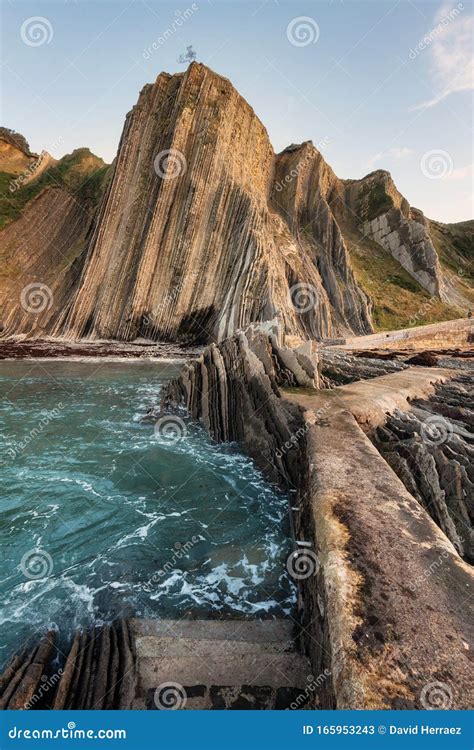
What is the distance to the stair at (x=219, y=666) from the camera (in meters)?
3.57

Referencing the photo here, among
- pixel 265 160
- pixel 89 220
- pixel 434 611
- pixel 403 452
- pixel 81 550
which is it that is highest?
pixel 265 160

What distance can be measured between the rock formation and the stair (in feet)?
93.7

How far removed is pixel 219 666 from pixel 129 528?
11.9 ft

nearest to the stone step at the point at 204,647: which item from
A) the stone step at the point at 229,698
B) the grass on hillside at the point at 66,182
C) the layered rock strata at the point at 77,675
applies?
the layered rock strata at the point at 77,675

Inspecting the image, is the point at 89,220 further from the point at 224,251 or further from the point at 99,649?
the point at 99,649

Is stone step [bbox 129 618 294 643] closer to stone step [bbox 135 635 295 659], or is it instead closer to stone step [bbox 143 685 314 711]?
stone step [bbox 135 635 295 659]

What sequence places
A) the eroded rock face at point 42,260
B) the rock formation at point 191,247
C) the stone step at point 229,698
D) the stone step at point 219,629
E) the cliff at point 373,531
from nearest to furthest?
the cliff at point 373,531, the stone step at point 229,698, the stone step at point 219,629, the rock formation at point 191,247, the eroded rock face at point 42,260

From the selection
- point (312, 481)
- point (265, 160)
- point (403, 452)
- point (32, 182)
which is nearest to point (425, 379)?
point (403, 452)

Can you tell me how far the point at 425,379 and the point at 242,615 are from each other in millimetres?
10464

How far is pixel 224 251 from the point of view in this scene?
120 feet

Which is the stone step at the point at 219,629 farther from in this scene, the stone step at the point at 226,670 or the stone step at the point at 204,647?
the stone step at the point at 226,670

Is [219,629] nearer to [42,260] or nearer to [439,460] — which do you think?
[439,460]

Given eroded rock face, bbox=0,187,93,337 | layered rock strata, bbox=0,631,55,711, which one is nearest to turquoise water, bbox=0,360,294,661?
layered rock strata, bbox=0,631,55,711

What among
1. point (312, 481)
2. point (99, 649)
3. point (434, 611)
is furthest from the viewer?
point (312, 481)
